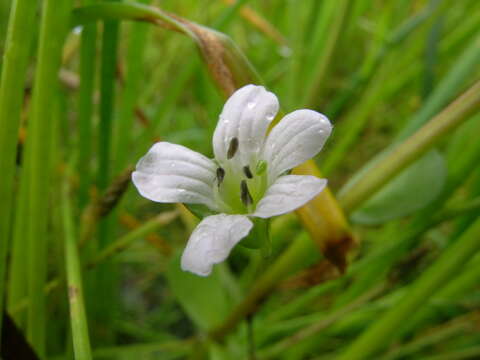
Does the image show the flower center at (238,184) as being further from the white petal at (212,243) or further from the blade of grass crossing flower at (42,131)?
the blade of grass crossing flower at (42,131)

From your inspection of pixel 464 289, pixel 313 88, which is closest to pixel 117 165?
pixel 313 88

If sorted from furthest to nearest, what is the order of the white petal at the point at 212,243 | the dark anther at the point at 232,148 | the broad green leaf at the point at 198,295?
the broad green leaf at the point at 198,295
the dark anther at the point at 232,148
the white petal at the point at 212,243

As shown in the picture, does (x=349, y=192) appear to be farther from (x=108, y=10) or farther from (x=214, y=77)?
(x=108, y=10)

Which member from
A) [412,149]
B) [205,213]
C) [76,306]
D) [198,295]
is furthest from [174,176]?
[198,295]

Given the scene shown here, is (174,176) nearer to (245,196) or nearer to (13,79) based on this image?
(245,196)

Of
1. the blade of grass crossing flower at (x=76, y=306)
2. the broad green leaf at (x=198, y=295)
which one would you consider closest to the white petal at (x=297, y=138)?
the blade of grass crossing flower at (x=76, y=306)

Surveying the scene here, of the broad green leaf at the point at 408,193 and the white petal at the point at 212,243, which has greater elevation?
the white petal at the point at 212,243

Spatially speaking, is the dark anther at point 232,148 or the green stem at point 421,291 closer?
the dark anther at point 232,148
